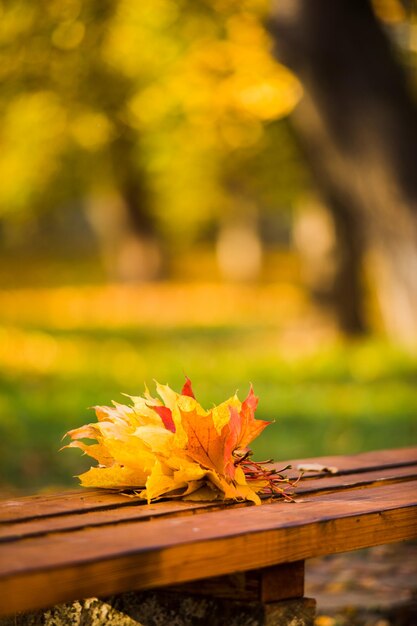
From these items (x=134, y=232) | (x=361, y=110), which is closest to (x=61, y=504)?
(x=361, y=110)

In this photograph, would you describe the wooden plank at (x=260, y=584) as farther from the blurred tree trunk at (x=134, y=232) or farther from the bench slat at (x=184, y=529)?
the blurred tree trunk at (x=134, y=232)

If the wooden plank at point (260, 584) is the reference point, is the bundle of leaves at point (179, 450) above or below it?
above

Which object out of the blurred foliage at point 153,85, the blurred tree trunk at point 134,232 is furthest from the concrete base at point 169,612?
the blurred tree trunk at point 134,232

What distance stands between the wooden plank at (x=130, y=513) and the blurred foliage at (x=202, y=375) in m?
3.97

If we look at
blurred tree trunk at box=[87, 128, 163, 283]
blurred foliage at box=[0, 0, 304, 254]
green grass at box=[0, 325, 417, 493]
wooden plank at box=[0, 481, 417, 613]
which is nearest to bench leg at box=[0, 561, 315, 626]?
wooden plank at box=[0, 481, 417, 613]

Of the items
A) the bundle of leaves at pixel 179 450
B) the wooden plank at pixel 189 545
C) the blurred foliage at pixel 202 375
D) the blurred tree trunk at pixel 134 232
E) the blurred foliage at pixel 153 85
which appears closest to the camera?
the wooden plank at pixel 189 545

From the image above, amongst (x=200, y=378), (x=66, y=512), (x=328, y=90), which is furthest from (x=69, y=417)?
(x=66, y=512)

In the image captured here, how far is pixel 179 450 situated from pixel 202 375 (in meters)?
9.23

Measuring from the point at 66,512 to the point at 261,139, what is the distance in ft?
46.0

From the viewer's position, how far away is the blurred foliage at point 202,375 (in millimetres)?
7973

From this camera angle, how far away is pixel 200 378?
454 inches

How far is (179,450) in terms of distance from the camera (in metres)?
2.62

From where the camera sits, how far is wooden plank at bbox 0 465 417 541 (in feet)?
7.59

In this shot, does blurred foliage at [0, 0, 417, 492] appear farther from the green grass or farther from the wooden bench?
the wooden bench
